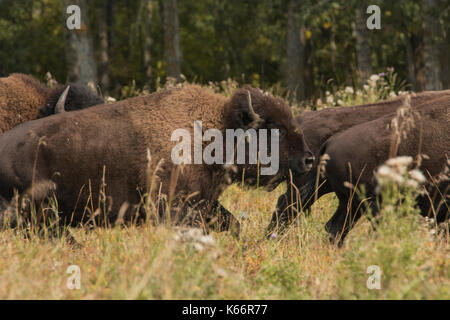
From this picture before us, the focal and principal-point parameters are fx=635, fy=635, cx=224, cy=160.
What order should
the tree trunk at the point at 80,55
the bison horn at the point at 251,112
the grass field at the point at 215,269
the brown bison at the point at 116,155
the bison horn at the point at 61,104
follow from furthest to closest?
the tree trunk at the point at 80,55, the bison horn at the point at 61,104, the bison horn at the point at 251,112, the brown bison at the point at 116,155, the grass field at the point at 215,269

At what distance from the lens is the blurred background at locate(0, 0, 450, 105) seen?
1535 centimetres

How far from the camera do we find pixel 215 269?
12.1 feet

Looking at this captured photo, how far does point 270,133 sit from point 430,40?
1171 centimetres

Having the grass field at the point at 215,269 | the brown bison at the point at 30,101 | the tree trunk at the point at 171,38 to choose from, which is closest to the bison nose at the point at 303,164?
the grass field at the point at 215,269

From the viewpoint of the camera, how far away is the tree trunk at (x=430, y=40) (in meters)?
15.3

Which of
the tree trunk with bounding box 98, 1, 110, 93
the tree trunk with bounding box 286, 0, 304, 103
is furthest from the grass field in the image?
the tree trunk with bounding box 98, 1, 110, 93

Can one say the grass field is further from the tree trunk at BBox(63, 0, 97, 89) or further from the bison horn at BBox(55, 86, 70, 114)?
the tree trunk at BBox(63, 0, 97, 89)

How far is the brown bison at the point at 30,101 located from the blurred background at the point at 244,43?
16.3 ft

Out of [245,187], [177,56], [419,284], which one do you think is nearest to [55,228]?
[245,187]

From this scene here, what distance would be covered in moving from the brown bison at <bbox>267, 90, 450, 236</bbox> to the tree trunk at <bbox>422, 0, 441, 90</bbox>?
31.1ft

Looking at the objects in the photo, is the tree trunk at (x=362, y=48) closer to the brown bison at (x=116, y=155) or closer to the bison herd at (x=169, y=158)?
the bison herd at (x=169, y=158)

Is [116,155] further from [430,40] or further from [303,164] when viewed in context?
[430,40]

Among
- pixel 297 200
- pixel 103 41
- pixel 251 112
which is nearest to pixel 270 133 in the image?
pixel 251 112

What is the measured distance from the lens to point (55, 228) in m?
5.46
